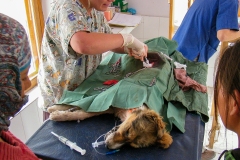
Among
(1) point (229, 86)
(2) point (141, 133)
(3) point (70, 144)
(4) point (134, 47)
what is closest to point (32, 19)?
(4) point (134, 47)

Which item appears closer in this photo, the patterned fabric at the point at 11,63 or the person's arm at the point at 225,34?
the patterned fabric at the point at 11,63

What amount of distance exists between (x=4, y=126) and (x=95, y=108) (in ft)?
1.28

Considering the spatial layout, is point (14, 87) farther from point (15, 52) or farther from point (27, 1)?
point (27, 1)

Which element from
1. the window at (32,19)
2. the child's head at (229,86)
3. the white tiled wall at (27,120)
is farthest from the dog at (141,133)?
the window at (32,19)

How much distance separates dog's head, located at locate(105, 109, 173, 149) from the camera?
86 cm

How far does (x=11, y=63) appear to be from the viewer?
0.63m

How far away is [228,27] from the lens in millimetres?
1657

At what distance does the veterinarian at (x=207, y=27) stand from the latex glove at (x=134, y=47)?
64 centimetres

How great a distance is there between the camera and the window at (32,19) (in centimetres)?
189

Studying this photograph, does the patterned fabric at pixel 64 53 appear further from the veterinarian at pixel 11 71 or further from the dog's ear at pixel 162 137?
the dog's ear at pixel 162 137

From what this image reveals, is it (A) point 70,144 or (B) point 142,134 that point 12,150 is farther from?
(B) point 142,134

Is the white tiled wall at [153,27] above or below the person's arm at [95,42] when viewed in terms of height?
below

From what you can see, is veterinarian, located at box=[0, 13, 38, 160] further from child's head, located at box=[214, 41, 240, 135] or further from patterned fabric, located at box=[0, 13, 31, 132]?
child's head, located at box=[214, 41, 240, 135]

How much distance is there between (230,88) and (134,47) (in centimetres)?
63
